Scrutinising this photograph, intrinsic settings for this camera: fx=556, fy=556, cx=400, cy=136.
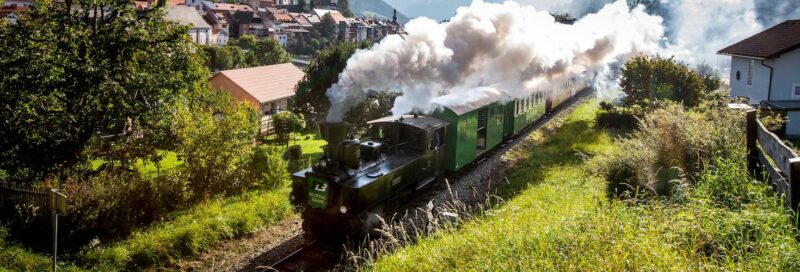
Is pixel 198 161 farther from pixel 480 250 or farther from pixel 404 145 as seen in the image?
pixel 480 250

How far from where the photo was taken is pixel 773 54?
2422cm

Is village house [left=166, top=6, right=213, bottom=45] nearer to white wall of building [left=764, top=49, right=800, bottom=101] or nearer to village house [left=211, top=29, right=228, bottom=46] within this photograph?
village house [left=211, top=29, right=228, bottom=46]

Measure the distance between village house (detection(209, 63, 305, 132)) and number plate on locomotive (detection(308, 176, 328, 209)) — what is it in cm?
2620

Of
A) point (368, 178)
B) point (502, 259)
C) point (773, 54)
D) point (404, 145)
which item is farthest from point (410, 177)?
point (773, 54)

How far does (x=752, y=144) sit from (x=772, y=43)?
22.4m

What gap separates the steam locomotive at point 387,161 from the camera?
36.0 feet

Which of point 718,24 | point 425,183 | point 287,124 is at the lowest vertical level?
point 287,124

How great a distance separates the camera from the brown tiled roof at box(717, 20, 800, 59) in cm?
2434

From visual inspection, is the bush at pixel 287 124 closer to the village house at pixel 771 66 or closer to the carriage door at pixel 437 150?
the carriage door at pixel 437 150

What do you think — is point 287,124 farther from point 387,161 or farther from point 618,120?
point 387,161

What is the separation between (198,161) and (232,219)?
3.24 metres

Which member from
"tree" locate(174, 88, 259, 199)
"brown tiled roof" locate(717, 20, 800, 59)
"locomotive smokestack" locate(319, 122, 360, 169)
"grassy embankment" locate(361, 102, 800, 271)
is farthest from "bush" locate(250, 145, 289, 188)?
"brown tiled roof" locate(717, 20, 800, 59)

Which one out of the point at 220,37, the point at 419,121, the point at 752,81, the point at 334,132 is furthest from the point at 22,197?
the point at 220,37

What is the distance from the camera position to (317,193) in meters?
11.1
